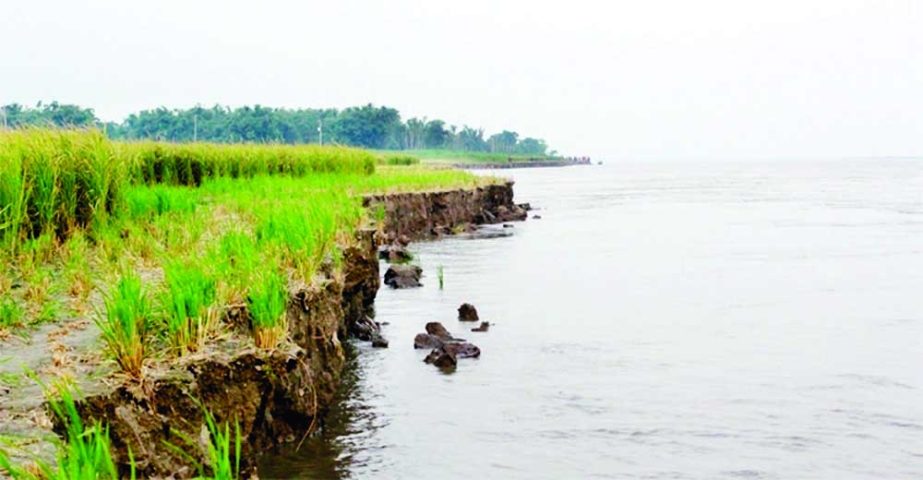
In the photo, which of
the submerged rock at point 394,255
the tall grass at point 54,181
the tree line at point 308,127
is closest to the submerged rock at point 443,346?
the tall grass at point 54,181

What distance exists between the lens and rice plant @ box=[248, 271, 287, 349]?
23.5 ft

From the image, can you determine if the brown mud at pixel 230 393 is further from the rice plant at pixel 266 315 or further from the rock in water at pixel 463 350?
the rock in water at pixel 463 350

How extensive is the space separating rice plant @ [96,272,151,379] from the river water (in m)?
1.95

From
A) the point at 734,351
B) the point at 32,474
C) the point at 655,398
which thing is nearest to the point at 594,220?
the point at 734,351

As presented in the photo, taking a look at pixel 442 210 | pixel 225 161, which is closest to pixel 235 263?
pixel 225 161

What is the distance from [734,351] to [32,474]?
35.6 feet

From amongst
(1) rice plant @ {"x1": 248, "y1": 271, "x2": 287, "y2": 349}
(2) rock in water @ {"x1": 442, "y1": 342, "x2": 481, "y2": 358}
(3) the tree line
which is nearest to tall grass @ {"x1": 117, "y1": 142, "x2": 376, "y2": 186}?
(2) rock in water @ {"x1": 442, "y1": 342, "x2": 481, "y2": 358}

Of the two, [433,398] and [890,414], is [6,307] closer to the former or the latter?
[433,398]

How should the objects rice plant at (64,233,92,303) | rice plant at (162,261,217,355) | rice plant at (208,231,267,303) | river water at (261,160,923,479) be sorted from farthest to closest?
river water at (261,160,923,479) → rice plant at (64,233,92,303) → rice plant at (208,231,267,303) → rice plant at (162,261,217,355)

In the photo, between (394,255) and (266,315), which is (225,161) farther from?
(266,315)

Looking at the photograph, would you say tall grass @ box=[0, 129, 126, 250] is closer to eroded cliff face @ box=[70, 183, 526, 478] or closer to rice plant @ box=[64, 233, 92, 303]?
rice plant @ box=[64, 233, 92, 303]

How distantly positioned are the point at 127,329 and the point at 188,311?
65 centimetres

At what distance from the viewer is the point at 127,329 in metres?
6.07

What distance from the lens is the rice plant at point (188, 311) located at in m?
6.43
